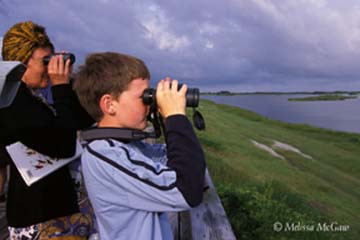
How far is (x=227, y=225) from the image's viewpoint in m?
1.97

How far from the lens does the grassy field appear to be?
4.57 metres

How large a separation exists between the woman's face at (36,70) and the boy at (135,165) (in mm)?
412

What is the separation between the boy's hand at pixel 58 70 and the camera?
1.69m

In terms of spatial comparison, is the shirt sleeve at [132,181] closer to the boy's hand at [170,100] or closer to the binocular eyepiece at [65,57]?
the boy's hand at [170,100]

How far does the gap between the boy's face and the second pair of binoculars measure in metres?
0.04

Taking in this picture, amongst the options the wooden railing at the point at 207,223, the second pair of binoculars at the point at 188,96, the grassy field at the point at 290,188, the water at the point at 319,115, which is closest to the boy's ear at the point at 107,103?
the second pair of binoculars at the point at 188,96

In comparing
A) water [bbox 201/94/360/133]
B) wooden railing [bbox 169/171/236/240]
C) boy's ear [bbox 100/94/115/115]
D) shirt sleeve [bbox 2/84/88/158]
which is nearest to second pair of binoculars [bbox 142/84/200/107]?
boy's ear [bbox 100/94/115/115]

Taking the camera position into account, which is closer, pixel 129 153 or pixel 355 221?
pixel 129 153

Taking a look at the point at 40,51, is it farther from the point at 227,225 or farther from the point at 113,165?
the point at 227,225

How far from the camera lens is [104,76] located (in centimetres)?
148

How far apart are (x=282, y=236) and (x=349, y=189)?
10179 mm

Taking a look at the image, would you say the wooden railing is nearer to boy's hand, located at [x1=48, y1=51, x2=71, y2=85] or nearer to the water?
boy's hand, located at [x1=48, y1=51, x2=71, y2=85]

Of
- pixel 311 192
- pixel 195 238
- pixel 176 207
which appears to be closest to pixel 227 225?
pixel 195 238

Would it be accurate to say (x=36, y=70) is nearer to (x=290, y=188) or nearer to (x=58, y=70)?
(x=58, y=70)
